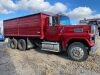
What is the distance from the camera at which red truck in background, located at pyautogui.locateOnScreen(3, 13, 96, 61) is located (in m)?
8.30

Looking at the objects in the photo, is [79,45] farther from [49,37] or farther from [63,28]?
[49,37]

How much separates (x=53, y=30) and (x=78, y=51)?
7.58ft

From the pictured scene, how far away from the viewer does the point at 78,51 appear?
8.34 m

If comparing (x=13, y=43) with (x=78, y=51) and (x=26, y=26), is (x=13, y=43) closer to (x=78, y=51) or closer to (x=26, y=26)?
(x=26, y=26)

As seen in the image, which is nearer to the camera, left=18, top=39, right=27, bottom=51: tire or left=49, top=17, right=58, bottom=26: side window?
left=49, top=17, right=58, bottom=26: side window

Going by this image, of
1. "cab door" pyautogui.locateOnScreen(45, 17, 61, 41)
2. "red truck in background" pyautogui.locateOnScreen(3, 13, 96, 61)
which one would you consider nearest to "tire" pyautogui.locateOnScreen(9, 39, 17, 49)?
"red truck in background" pyautogui.locateOnScreen(3, 13, 96, 61)

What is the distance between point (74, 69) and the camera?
22.3ft

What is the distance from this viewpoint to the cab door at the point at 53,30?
31.3ft

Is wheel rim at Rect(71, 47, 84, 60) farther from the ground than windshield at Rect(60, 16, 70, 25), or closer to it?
closer to it

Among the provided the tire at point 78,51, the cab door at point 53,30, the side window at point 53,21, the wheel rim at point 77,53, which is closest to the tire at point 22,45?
the cab door at point 53,30

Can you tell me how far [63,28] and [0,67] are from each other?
4.14 meters

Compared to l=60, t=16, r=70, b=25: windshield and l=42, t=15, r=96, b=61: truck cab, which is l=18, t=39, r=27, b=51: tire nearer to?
l=42, t=15, r=96, b=61: truck cab

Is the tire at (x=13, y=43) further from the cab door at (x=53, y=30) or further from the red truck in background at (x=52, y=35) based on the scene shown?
the cab door at (x=53, y=30)

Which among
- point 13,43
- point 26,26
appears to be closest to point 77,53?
point 26,26
